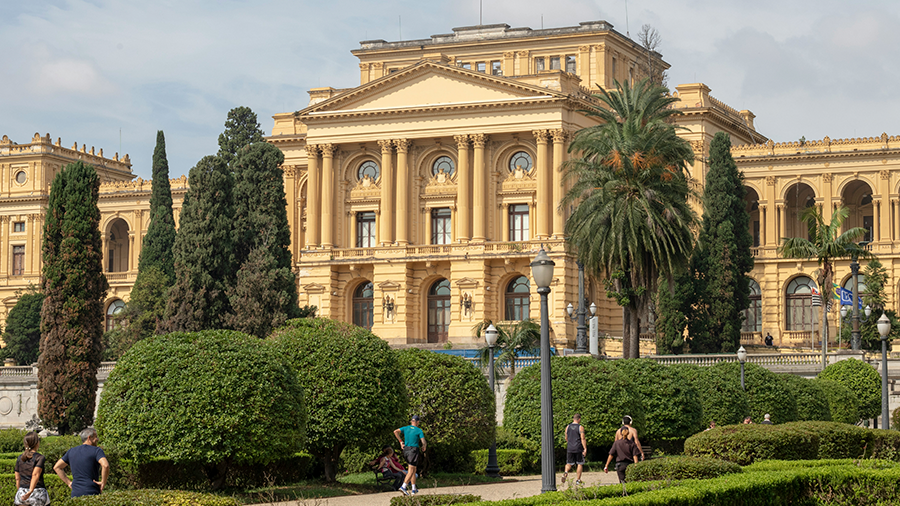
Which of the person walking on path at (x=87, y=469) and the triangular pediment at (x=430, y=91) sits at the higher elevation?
the triangular pediment at (x=430, y=91)

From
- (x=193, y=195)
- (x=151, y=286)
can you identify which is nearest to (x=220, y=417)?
(x=193, y=195)

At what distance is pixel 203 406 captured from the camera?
23781 mm

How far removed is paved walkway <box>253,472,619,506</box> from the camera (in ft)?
79.8

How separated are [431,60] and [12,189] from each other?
36014 millimetres

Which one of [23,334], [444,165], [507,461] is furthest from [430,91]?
[507,461]

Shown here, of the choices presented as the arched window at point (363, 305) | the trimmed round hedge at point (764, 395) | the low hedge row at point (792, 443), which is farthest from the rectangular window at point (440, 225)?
the low hedge row at point (792, 443)

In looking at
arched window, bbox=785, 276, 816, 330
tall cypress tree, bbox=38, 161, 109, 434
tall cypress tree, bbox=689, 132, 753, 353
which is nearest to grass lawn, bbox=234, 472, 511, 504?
tall cypress tree, bbox=38, 161, 109, 434

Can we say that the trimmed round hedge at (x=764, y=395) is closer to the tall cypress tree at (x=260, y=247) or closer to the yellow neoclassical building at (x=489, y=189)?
the tall cypress tree at (x=260, y=247)

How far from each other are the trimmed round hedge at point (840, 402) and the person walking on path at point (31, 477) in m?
28.8

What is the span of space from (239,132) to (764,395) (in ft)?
127

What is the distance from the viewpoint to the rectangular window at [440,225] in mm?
71375

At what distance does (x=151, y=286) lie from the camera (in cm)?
6819

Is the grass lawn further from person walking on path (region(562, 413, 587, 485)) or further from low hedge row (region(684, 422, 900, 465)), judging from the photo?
low hedge row (region(684, 422, 900, 465))

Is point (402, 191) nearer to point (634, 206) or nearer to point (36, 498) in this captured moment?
point (634, 206)
